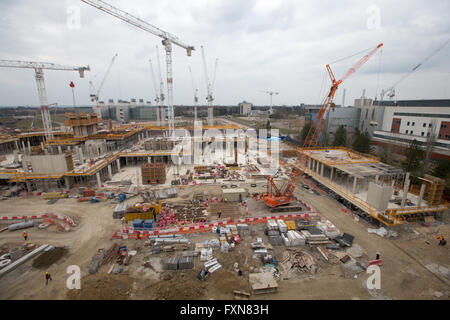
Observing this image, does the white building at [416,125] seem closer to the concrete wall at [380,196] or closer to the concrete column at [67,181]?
the concrete wall at [380,196]

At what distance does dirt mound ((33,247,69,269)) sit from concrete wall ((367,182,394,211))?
22.9 metres

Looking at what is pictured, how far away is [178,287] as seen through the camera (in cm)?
1126

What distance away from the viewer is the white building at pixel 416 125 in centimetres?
3431

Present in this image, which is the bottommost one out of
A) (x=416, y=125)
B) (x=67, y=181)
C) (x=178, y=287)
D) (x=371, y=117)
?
(x=178, y=287)

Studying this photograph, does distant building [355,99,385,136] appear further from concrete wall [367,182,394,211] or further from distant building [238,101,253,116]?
distant building [238,101,253,116]

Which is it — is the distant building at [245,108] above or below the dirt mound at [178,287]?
above

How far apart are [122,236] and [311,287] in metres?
12.6

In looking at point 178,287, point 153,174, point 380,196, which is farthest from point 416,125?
point 178,287

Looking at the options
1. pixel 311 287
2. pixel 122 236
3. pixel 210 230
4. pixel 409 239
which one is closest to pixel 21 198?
pixel 122 236

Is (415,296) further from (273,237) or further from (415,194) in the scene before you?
(415,194)

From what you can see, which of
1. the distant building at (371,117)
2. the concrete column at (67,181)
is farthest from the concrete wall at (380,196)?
the distant building at (371,117)

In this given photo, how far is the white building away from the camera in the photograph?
34312 mm

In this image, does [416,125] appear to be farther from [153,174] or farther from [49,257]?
[49,257]

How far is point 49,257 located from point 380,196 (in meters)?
23.6
